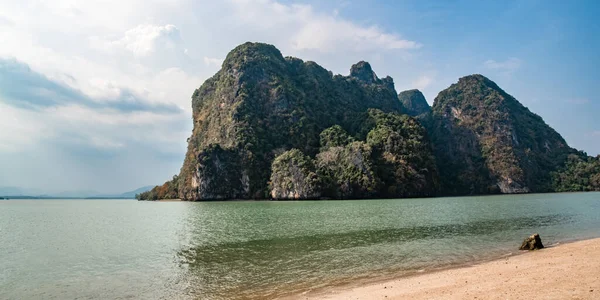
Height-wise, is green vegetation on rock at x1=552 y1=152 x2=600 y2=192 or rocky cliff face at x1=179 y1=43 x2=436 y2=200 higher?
rocky cliff face at x1=179 y1=43 x2=436 y2=200

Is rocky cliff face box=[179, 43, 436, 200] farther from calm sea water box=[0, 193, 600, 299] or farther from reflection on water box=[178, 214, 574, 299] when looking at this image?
reflection on water box=[178, 214, 574, 299]

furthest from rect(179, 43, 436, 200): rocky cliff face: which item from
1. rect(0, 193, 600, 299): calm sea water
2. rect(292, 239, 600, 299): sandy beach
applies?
rect(292, 239, 600, 299): sandy beach

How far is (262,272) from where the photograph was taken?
1977cm

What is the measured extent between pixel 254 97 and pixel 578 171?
16882 cm

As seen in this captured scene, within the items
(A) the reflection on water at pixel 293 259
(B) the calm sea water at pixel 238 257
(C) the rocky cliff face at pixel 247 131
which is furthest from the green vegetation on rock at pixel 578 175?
(A) the reflection on water at pixel 293 259

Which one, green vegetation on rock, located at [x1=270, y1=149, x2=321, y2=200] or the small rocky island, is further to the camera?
the small rocky island

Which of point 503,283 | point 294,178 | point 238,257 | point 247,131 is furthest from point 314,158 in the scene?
point 503,283

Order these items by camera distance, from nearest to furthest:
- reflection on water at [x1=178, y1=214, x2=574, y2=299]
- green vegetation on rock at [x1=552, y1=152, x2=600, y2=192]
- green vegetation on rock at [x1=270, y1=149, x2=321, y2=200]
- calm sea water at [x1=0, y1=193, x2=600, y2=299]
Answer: reflection on water at [x1=178, y1=214, x2=574, y2=299] < calm sea water at [x1=0, y1=193, x2=600, y2=299] < green vegetation on rock at [x1=270, y1=149, x2=321, y2=200] < green vegetation on rock at [x1=552, y1=152, x2=600, y2=192]

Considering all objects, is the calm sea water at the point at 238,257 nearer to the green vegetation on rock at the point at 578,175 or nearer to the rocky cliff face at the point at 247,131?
the rocky cliff face at the point at 247,131

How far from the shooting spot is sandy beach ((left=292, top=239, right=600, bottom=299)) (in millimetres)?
12359

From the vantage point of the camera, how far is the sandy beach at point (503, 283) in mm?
12359

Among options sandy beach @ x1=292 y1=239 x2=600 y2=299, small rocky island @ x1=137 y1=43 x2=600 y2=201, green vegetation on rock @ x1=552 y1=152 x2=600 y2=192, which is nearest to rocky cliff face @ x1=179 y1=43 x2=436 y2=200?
small rocky island @ x1=137 y1=43 x2=600 y2=201

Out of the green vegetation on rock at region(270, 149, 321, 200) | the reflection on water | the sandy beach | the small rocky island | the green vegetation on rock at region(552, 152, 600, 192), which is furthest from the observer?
the green vegetation on rock at region(552, 152, 600, 192)

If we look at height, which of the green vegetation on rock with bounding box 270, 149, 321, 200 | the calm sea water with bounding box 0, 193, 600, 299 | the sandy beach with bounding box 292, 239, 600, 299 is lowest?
the calm sea water with bounding box 0, 193, 600, 299
